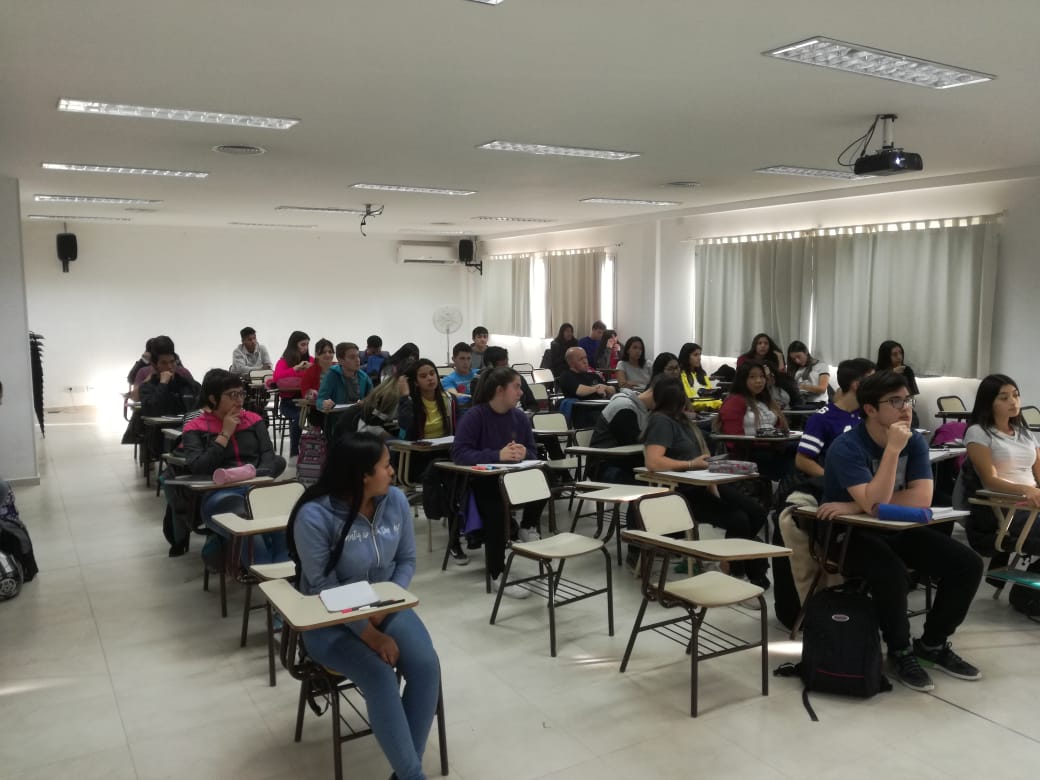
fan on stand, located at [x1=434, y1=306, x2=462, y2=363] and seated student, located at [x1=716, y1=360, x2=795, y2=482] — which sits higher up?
fan on stand, located at [x1=434, y1=306, x2=462, y2=363]

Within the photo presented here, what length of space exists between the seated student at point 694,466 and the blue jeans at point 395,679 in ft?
7.22

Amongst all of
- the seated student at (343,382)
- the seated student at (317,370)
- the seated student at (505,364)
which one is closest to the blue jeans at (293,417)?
the seated student at (317,370)

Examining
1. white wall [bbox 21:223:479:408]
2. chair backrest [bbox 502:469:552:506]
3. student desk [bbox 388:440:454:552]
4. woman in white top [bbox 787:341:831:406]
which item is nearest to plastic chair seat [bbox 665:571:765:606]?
chair backrest [bbox 502:469:552:506]

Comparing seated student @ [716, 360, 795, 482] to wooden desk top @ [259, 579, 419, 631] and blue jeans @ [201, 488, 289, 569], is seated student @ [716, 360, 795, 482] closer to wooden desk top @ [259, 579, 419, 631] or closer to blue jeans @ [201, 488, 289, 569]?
blue jeans @ [201, 488, 289, 569]

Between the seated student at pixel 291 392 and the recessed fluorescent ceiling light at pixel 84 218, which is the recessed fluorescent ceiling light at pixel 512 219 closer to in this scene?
the seated student at pixel 291 392

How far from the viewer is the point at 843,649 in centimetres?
335

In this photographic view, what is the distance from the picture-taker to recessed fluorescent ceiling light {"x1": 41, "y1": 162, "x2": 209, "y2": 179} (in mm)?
7102

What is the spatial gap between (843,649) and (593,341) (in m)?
8.75

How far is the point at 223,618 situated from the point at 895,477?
10.8 feet

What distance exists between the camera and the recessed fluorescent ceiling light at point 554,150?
6156 mm

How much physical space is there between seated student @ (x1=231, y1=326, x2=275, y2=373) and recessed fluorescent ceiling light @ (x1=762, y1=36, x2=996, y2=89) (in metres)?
8.31

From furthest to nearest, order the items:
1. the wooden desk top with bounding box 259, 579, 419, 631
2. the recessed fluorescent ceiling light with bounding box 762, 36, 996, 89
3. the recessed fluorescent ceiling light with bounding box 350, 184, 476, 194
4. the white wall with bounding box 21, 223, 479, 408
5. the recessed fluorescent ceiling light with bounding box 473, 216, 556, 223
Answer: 1. the white wall with bounding box 21, 223, 479, 408
2. the recessed fluorescent ceiling light with bounding box 473, 216, 556, 223
3. the recessed fluorescent ceiling light with bounding box 350, 184, 476, 194
4. the recessed fluorescent ceiling light with bounding box 762, 36, 996, 89
5. the wooden desk top with bounding box 259, 579, 419, 631

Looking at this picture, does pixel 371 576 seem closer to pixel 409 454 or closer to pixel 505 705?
pixel 505 705

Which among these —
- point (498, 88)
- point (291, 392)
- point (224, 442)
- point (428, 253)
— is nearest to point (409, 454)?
point (224, 442)
